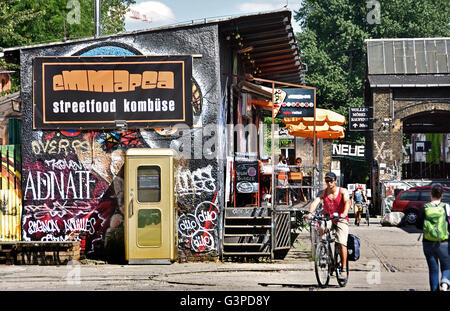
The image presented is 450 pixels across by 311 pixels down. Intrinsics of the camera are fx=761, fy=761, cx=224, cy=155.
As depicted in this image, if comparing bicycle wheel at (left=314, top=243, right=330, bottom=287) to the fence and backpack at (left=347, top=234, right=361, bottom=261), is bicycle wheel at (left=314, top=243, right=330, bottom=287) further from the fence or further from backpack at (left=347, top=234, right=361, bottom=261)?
the fence

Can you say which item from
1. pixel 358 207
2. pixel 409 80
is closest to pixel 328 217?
pixel 358 207

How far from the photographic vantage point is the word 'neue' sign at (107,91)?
1577 centimetres

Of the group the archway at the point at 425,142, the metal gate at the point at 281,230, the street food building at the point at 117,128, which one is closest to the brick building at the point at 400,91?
the archway at the point at 425,142

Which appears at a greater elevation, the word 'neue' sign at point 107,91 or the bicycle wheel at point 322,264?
the word 'neue' sign at point 107,91

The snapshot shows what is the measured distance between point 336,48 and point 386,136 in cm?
2423

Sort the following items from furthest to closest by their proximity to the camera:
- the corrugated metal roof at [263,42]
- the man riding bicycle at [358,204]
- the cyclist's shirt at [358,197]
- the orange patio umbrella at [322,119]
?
1. the cyclist's shirt at [358,197]
2. the man riding bicycle at [358,204]
3. the orange patio umbrella at [322,119]
4. the corrugated metal roof at [263,42]

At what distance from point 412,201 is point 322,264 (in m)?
21.9

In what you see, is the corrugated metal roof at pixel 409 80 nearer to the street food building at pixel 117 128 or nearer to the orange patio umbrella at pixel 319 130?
the orange patio umbrella at pixel 319 130

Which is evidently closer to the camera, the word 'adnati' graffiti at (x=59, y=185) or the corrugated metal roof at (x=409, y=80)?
the word 'adnati' graffiti at (x=59, y=185)

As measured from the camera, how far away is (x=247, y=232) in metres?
15.9

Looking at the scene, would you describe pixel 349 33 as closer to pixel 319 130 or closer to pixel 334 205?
pixel 319 130

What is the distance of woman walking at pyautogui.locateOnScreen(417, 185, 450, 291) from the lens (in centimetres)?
1062

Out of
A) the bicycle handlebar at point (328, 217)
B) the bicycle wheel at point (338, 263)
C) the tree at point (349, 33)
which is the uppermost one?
the tree at point (349, 33)

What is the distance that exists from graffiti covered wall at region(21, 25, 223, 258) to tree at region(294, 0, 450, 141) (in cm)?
4600
